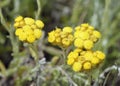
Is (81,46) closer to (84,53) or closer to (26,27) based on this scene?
(84,53)

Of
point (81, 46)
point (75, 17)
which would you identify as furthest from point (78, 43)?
point (75, 17)

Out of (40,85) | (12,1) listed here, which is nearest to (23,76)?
(40,85)

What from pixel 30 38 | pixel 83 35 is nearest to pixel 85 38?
pixel 83 35

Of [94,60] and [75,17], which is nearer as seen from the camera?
[94,60]

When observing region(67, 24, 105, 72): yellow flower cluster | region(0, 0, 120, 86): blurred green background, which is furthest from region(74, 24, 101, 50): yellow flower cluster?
region(0, 0, 120, 86): blurred green background

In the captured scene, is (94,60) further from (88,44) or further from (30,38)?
(30,38)
